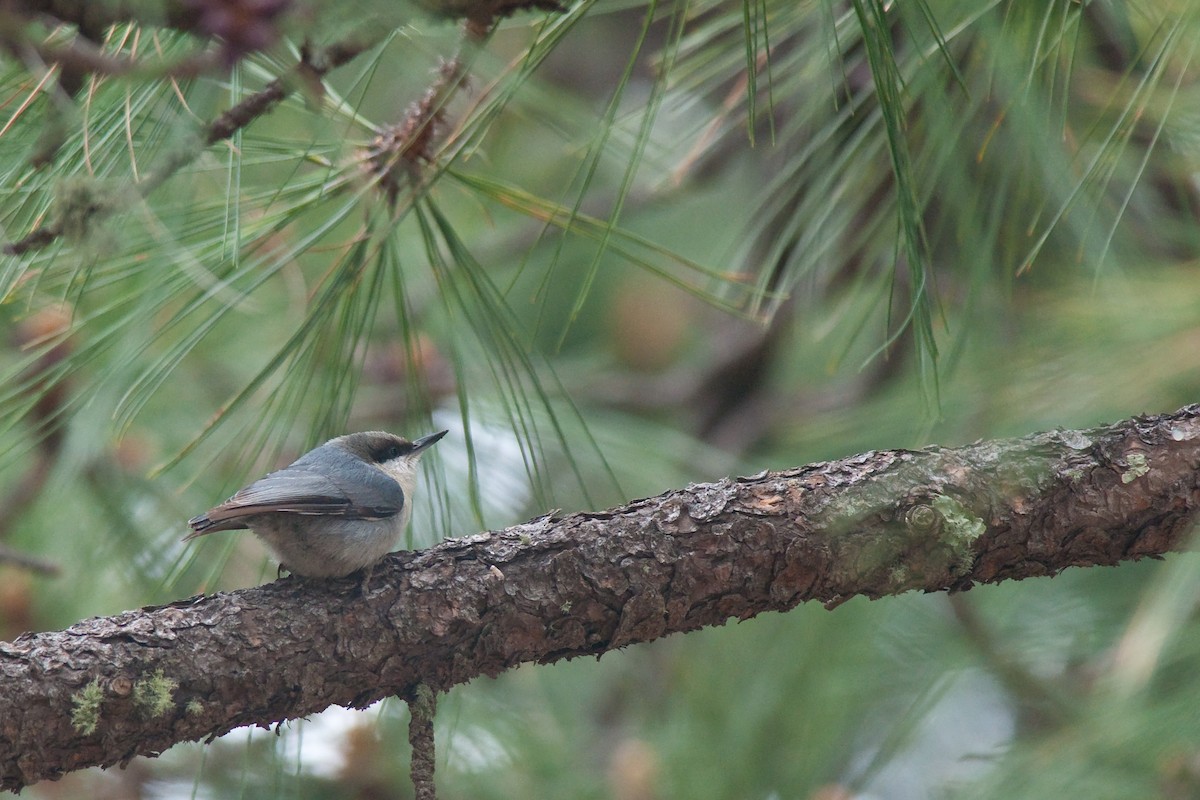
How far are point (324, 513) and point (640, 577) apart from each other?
738 millimetres

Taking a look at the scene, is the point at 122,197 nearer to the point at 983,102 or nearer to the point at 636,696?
the point at 983,102

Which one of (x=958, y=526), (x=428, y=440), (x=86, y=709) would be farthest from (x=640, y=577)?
(x=86, y=709)

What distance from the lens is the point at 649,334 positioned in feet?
16.8

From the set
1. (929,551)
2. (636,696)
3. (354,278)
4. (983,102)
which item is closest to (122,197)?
(354,278)

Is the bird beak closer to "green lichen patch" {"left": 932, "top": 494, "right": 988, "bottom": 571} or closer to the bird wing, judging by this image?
the bird wing

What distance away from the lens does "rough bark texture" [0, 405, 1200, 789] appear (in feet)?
5.27

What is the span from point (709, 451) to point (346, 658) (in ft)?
6.73

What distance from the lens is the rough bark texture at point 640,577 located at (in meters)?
1.61

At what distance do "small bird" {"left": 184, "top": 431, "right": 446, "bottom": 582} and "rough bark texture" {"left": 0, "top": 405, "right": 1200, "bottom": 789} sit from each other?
0.19 m

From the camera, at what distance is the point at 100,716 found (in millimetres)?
1544

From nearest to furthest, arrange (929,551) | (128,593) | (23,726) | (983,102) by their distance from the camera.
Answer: (23,726) → (929,551) → (983,102) → (128,593)

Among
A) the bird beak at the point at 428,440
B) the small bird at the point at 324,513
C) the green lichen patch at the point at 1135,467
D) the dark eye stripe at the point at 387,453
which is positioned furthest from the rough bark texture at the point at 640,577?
the dark eye stripe at the point at 387,453

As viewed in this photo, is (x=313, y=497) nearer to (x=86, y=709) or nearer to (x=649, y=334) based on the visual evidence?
(x=86, y=709)

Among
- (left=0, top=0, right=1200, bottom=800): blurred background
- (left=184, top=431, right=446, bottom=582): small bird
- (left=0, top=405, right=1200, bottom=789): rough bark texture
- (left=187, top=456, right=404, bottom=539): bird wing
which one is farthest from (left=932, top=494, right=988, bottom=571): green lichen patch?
(left=187, top=456, right=404, bottom=539): bird wing
